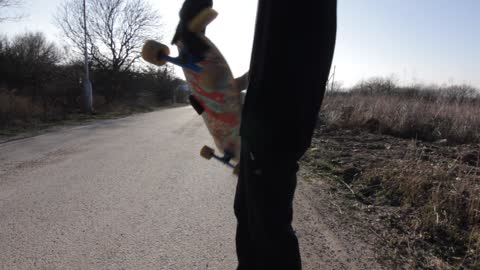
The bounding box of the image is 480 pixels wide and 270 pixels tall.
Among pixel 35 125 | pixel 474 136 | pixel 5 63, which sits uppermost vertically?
Answer: pixel 5 63

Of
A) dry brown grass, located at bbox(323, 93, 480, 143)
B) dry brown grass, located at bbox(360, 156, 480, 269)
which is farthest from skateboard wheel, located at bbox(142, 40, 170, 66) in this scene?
dry brown grass, located at bbox(323, 93, 480, 143)

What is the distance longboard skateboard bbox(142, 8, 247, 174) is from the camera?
1234mm

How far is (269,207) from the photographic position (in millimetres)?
1066

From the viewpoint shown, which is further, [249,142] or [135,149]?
[135,149]

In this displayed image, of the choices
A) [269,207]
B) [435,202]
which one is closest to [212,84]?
[269,207]

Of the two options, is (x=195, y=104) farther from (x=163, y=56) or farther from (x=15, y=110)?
(x=15, y=110)

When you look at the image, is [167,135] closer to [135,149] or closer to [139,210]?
[135,149]

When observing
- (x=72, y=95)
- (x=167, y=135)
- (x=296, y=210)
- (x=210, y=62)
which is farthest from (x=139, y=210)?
(x=72, y=95)

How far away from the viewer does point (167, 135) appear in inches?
315

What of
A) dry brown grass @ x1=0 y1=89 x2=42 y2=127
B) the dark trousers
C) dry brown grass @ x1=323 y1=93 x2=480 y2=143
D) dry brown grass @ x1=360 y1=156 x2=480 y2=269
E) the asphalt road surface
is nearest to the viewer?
the dark trousers

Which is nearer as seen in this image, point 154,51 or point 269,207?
point 269,207

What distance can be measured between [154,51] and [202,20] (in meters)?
0.24

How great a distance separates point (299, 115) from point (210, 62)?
0.50 m

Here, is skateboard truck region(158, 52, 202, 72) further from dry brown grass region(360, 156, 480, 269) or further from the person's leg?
dry brown grass region(360, 156, 480, 269)
